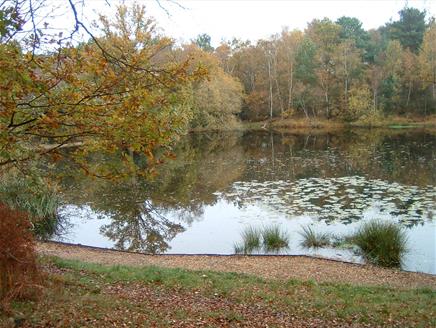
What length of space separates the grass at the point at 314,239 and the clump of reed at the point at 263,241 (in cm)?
50

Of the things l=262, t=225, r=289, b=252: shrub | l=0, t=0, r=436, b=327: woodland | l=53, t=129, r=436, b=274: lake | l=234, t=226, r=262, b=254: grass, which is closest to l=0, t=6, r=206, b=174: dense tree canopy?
l=0, t=0, r=436, b=327: woodland

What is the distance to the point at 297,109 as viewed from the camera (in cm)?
6122

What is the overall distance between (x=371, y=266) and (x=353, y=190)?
27.2 feet

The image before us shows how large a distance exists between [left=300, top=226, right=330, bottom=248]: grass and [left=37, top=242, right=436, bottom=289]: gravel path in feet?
5.06

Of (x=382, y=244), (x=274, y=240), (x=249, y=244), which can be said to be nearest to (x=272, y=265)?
(x=249, y=244)

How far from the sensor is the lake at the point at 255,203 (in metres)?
12.9

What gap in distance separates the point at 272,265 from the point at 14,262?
615 cm

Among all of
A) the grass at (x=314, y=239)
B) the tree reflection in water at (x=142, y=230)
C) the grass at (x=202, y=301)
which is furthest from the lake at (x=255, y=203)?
the grass at (x=202, y=301)

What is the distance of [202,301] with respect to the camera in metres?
6.73

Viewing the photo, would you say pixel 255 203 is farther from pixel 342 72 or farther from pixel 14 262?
pixel 342 72

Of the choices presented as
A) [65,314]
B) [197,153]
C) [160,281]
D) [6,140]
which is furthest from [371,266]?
[197,153]

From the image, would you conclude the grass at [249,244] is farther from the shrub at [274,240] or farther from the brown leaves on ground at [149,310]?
the brown leaves on ground at [149,310]

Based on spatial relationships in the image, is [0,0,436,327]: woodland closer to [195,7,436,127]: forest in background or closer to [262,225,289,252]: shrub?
[262,225,289,252]: shrub

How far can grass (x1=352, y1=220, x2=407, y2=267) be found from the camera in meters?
10.8
